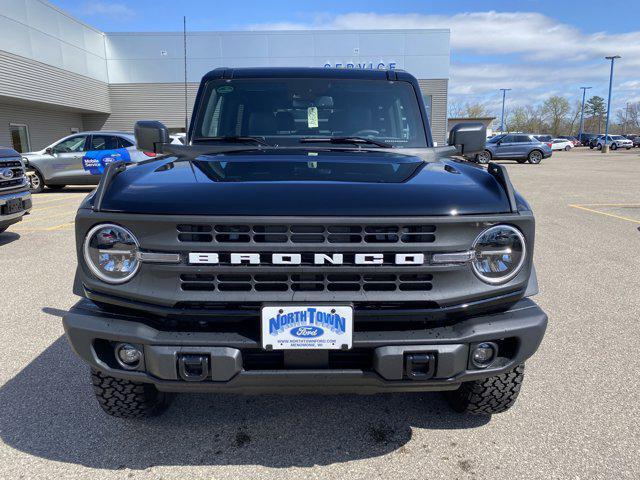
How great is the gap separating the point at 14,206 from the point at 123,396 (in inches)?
220

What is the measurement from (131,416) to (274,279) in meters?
1.20

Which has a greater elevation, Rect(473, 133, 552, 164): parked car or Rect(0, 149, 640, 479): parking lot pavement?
Rect(473, 133, 552, 164): parked car

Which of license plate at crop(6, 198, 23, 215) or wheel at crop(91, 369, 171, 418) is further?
license plate at crop(6, 198, 23, 215)

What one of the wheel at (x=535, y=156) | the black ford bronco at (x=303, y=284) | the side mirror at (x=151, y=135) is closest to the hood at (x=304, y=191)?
the black ford bronco at (x=303, y=284)

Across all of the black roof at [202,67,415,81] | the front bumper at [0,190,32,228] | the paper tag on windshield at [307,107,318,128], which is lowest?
the front bumper at [0,190,32,228]

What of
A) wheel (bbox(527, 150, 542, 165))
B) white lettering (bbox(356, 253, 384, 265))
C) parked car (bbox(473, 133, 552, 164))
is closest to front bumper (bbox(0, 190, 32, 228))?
white lettering (bbox(356, 253, 384, 265))

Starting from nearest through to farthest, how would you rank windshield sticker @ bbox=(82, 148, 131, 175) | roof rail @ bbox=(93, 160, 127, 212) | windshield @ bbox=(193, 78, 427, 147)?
roof rail @ bbox=(93, 160, 127, 212)
windshield @ bbox=(193, 78, 427, 147)
windshield sticker @ bbox=(82, 148, 131, 175)

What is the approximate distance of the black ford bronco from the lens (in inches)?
78.0

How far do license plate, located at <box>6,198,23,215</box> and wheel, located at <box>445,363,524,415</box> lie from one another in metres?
6.53

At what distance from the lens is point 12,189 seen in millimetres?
6895

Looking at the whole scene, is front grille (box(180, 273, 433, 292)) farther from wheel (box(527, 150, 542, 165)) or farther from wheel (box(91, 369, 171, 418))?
wheel (box(527, 150, 542, 165))

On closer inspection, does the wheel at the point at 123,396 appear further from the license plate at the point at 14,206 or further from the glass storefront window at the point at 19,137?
the glass storefront window at the point at 19,137

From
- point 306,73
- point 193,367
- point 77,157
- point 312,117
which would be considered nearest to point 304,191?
point 193,367

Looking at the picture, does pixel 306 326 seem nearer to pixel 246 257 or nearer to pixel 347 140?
pixel 246 257
